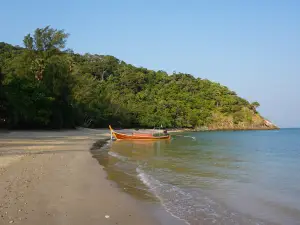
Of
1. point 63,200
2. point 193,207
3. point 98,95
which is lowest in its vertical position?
point 193,207

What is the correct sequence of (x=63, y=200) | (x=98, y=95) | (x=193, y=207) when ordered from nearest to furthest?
1. (x=63, y=200)
2. (x=193, y=207)
3. (x=98, y=95)

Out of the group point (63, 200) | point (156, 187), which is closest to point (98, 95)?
point (156, 187)

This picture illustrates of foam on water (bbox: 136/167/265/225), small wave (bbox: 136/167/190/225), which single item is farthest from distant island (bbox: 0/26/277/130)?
foam on water (bbox: 136/167/265/225)

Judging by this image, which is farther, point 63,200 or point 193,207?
point 193,207

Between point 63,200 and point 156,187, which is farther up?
point 63,200

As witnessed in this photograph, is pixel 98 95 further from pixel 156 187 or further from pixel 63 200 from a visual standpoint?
pixel 63 200

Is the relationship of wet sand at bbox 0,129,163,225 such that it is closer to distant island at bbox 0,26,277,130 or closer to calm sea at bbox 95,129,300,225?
calm sea at bbox 95,129,300,225

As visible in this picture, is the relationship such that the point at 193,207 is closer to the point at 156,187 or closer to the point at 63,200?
the point at 156,187

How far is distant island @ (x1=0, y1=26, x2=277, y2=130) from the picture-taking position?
116ft

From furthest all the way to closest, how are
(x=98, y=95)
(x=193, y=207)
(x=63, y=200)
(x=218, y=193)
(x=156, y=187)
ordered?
(x=98, y=95), (x=156, y=187), (x=218, y=193), (x=193, y=207), (x=63, y=200)

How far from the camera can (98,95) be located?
62031 mm

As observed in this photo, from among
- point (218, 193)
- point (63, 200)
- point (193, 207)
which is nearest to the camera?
point (63, 200)

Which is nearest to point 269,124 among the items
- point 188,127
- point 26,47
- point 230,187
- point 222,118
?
point 222,118

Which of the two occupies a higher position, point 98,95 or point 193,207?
point 98,95
